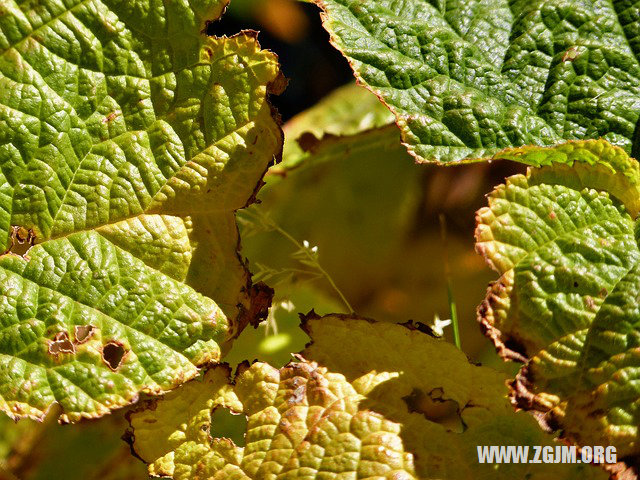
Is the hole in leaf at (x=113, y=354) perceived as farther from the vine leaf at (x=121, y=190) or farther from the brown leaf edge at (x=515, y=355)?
the brown leaf edge at (x=515, y=355)

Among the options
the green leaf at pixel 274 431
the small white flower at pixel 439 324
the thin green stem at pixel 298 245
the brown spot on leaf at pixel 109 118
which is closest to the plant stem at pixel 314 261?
the thin green stem at pixel 298 245

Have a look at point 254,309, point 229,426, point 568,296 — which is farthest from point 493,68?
point 229,426

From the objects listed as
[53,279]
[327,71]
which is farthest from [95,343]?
[327,71]

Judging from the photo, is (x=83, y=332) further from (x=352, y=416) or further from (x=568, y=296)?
(x=568, y=296)

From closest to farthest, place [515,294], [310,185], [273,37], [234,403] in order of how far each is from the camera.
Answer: [515,294]
[234,403]
[310,185]
[273,37]

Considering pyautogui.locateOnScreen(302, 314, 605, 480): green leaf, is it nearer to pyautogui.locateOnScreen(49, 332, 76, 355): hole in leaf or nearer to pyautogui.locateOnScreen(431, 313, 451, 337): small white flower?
pyautogui.locateOnScreen(431, 313, 451, 337): small white flower

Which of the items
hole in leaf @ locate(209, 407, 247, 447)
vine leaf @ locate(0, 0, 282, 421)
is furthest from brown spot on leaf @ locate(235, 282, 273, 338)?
hole in leaf @ locate(209, 407, 247, 447)

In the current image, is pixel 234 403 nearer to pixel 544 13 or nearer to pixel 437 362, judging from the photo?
pixel 437 362
